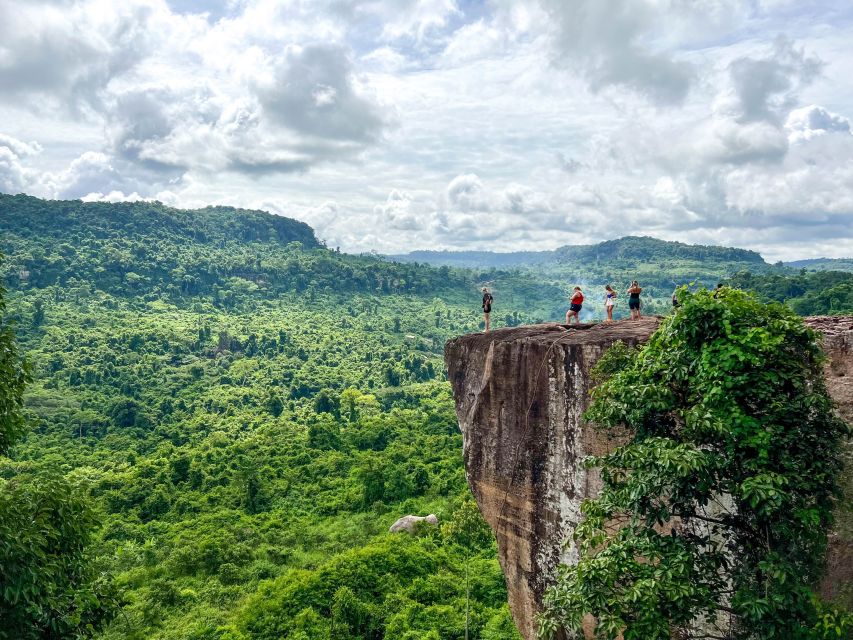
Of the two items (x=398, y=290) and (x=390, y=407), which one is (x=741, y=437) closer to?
(x=390, y=407)

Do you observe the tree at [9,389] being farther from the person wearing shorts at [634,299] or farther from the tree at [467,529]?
the tree at [467,529]

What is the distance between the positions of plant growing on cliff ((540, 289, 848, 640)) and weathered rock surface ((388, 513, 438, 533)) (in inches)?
1239

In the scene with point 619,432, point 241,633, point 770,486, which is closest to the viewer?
point 770,486

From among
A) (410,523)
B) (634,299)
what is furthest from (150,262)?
(634,299)

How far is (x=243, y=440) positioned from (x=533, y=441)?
54975 millimetres

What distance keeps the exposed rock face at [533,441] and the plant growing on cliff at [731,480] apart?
7.12 feet

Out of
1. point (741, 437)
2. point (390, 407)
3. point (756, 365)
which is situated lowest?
point (390, 407)

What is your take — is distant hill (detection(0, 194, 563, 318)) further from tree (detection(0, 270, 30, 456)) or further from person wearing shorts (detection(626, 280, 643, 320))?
person wearing shorts (detection(626, 280, 643, 320))

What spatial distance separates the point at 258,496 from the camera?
44875 mm

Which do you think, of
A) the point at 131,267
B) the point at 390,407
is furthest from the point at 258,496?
the point at 131,267

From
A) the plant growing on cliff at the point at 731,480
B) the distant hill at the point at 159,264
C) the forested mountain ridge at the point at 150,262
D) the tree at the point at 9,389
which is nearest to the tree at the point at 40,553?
the tree at the point at 9,389

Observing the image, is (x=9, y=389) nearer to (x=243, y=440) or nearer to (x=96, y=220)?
(x=243, y=440)

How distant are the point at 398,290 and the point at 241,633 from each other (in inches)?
5724

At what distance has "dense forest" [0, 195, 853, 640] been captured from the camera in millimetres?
25734
